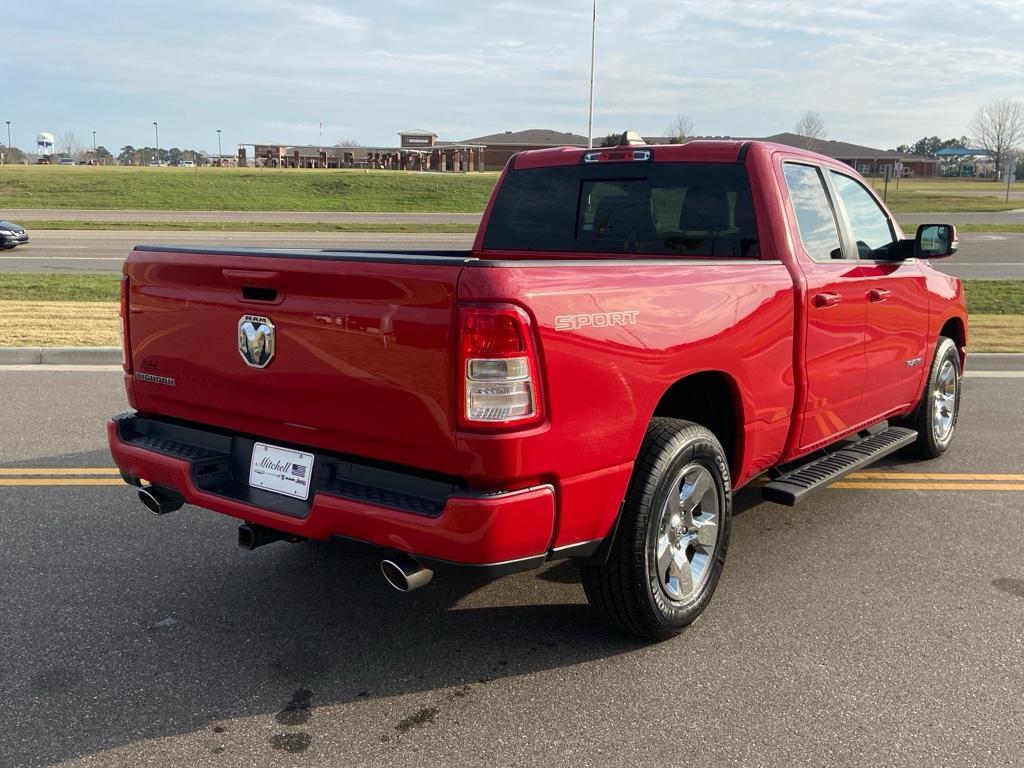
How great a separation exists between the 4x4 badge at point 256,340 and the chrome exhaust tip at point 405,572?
86cm

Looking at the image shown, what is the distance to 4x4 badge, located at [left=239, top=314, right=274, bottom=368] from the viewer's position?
3225 mm

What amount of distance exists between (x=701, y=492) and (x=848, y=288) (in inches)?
60.3

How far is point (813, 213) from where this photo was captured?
461 centimetres

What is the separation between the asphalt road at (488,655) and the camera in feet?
9.45

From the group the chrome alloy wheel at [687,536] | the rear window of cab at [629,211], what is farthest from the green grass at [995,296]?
the chrome alloy wheel at [687,536]

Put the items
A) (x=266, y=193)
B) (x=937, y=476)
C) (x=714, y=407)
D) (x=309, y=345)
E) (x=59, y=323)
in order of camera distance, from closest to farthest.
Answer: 1. (x=309, y=345)
2. (x=714, y=407)
3. (x=937, y=476)
4. (x=59, y=323)
5. (x=266, y=193)

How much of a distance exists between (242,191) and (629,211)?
43273 millimetres

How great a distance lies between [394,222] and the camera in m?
34.6

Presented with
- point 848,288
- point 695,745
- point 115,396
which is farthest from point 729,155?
point 115,396

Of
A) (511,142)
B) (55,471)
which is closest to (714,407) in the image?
(55,471)

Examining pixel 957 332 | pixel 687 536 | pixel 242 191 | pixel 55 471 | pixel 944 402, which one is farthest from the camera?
pixel 242 191

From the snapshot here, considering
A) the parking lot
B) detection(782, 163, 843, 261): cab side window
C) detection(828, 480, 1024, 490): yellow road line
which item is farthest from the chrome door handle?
the parking lot

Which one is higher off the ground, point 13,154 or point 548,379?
point 13,154

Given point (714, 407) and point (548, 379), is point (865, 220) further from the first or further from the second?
point (548, 379)
